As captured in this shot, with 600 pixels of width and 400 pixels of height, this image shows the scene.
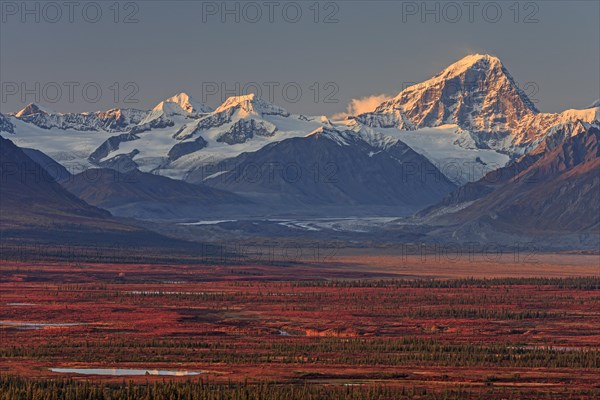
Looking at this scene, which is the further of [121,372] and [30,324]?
[30,324]

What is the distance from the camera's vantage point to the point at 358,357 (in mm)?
89438

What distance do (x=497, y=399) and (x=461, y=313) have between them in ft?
179

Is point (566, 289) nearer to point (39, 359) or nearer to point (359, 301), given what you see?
point (359, 301)

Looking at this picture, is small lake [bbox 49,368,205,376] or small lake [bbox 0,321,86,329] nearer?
small lake [bbox 49,368,205,376]

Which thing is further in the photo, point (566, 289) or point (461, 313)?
point (566, 289)

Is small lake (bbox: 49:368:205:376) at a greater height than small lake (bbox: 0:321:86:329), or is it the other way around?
small lake (bbox: 49:368:205:376)

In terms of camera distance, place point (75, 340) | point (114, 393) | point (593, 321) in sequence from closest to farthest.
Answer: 1. point (114, 393)
2. point (75, 340)
3. point (593, 321)

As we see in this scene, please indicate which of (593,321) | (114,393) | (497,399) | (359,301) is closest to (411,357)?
(497,399)

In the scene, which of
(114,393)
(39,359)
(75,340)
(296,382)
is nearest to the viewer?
(114,393)

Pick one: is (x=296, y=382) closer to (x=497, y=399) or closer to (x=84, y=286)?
(x=497, y=399)

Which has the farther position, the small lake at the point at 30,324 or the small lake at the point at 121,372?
the small lake at the point at 30,324

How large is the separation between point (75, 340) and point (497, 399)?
37.0 m

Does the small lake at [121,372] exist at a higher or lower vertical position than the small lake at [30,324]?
higher

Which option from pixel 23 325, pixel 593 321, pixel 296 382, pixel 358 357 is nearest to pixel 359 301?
pixel 593 321
